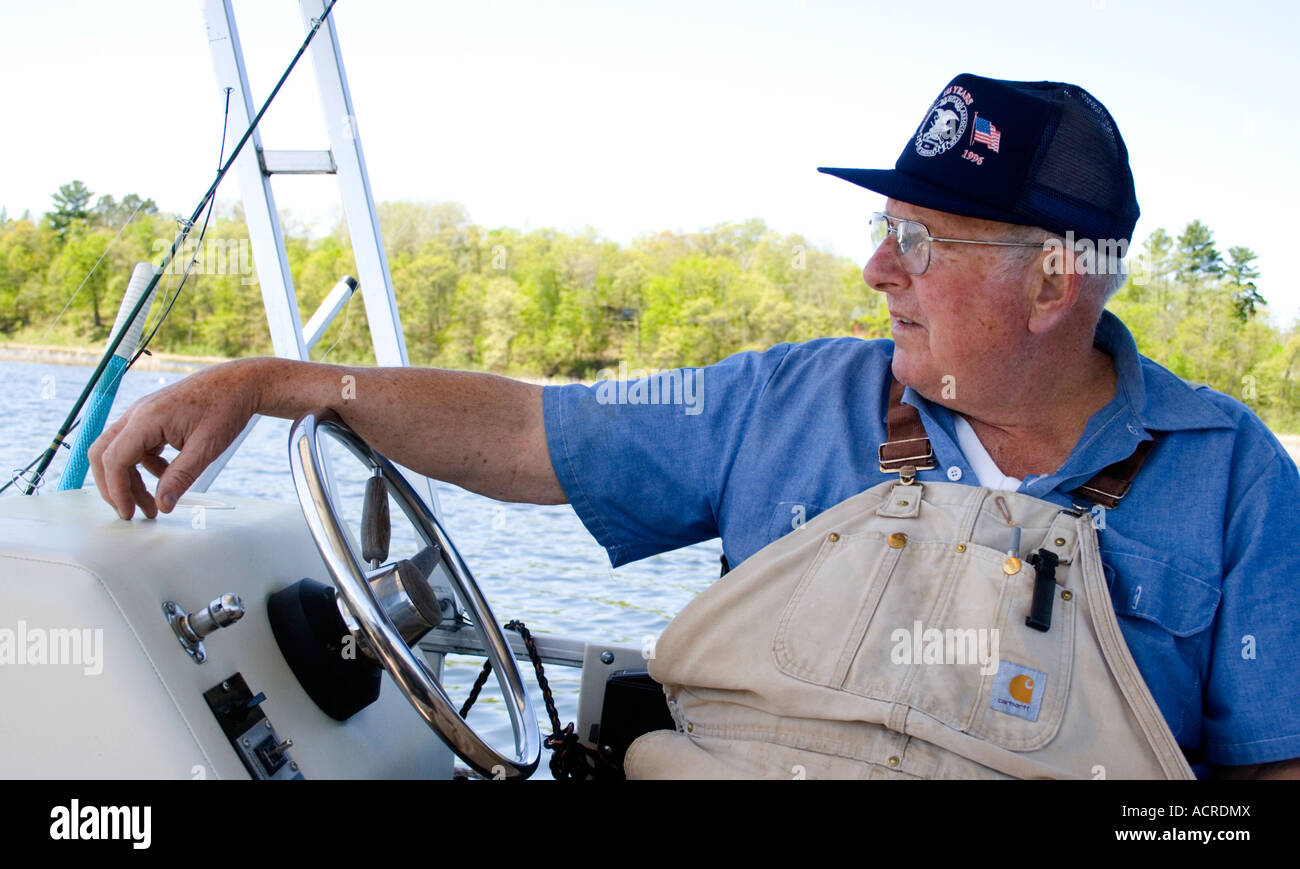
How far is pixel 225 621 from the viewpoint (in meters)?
1.12

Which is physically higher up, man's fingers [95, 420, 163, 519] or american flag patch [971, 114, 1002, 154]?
american flag patch [971, 114, 1002, 154]

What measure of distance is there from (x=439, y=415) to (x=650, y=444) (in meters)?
0.28

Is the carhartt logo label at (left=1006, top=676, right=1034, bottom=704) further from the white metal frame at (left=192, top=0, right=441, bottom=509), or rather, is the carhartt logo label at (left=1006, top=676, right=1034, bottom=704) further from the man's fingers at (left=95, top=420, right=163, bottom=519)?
the white metal frame at (left=192, top=0, right=441, bottom=509)

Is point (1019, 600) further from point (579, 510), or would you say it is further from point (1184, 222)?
point (1184, 222)

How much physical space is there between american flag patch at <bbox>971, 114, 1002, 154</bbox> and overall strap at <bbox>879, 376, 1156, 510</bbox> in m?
0.33

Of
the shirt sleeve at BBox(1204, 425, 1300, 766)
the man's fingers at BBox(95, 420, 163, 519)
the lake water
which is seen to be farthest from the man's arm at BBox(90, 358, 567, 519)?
the lake water

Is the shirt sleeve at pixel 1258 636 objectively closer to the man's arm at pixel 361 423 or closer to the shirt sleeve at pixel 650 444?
the shirt sleeve at pixel 650 444

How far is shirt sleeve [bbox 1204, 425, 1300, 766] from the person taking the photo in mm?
1275

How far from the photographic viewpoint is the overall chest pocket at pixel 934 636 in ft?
4.01

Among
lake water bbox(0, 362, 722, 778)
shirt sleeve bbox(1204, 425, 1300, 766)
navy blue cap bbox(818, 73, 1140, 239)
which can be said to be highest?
navy blue cap bbox(818, 73, 1140, 239)

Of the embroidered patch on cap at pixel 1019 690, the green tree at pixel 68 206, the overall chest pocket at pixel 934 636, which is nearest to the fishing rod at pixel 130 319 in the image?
the overall chest pocket at pixel 934 636

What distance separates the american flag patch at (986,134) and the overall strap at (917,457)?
0.33m

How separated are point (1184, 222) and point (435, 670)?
1404 inches
